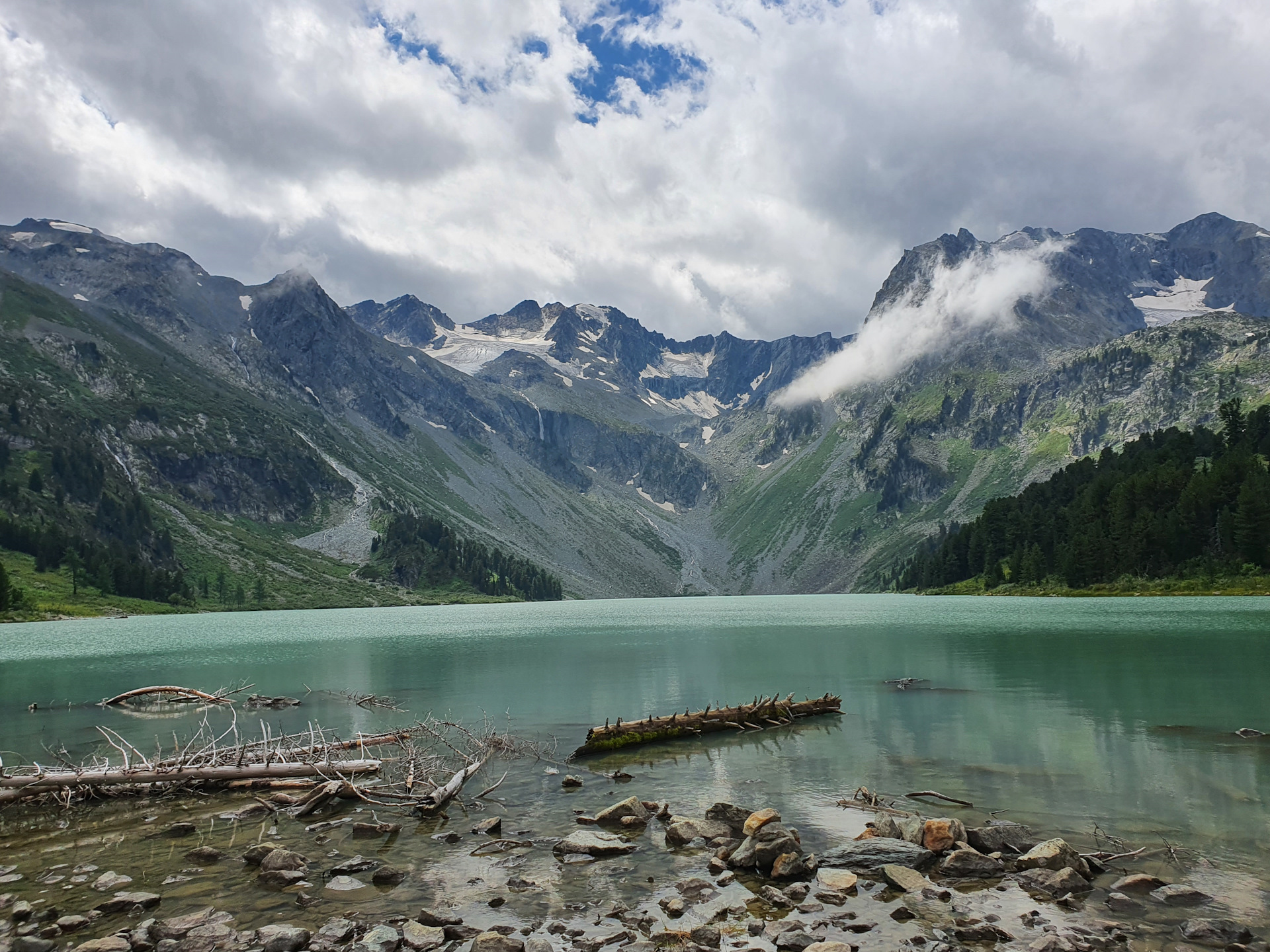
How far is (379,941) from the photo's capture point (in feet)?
49.0

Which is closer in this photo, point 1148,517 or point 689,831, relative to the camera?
point 689,831

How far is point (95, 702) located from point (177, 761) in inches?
1189

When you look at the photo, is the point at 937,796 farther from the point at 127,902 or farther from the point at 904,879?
the point at 127,902

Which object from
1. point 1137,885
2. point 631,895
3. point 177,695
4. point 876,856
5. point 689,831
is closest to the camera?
point 1137,885

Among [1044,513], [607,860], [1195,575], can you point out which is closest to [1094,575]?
[1195,575]

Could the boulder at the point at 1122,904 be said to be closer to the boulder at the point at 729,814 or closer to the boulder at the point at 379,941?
the boulder at the point at 729,814

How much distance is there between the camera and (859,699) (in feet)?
151

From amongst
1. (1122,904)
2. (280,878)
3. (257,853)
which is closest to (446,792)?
(257,853)

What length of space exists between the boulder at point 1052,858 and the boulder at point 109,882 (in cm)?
2225

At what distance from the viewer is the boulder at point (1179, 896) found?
16.3 metres

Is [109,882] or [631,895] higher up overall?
[109,882]

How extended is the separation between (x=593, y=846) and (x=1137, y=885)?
13.3 m

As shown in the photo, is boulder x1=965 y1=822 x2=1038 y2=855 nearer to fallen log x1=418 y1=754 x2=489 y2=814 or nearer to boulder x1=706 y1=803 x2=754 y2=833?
boulder x1=706 y1=803 x2=754 y2=833

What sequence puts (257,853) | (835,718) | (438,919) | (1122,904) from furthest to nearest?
(835,718)
(257,853)
(1122,904)
(438,919)
